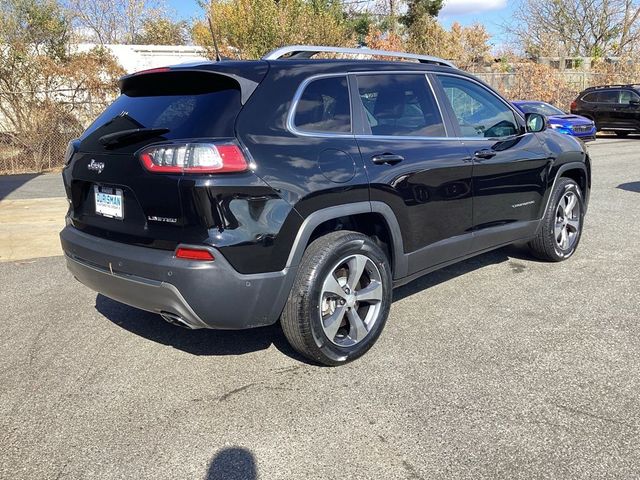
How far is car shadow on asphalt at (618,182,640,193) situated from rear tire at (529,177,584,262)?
4.53m

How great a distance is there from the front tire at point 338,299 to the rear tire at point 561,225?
89.5 inches

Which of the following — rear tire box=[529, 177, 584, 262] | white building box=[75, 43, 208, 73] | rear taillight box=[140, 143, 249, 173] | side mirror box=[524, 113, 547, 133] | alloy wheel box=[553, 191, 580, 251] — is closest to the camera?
rear taillight box=[140, 143, 249, 173]

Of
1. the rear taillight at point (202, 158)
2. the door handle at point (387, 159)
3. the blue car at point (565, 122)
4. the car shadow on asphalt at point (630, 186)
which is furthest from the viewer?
the blue car at point (565, 122)

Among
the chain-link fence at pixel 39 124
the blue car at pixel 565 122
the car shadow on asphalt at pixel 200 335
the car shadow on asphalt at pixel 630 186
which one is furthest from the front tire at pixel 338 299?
the blue car at pixel 565 122

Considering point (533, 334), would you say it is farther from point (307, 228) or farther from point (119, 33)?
point (119, 33)

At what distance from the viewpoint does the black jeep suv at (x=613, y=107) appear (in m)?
19.4

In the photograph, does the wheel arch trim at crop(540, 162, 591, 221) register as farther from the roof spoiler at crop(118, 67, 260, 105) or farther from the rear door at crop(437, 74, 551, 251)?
the roof spoiler at crop(118, 67, 260, 105)

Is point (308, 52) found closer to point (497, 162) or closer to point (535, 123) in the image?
point (497, 162)

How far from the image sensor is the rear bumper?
3.03 m

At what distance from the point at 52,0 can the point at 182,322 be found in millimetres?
22834

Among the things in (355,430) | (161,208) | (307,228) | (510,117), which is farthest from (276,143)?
(510,117)

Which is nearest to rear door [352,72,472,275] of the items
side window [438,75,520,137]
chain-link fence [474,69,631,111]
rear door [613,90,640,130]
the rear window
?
side window [438,75,520,137]

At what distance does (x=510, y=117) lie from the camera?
16.5 feet

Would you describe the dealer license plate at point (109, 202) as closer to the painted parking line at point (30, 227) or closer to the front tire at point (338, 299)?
the front tire at point (338, 299)
